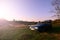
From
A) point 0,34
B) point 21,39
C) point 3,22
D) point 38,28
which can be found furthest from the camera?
point 38,28

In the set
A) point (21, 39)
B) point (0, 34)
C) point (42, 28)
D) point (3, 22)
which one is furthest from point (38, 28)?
point (21, 39)

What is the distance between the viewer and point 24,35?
12.0 m

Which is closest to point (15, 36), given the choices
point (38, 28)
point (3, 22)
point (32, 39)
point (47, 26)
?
point (32, 39)

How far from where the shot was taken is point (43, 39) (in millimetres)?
12039

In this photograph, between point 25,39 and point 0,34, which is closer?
point 25,39

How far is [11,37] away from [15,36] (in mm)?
281

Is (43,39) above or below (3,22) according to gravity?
below

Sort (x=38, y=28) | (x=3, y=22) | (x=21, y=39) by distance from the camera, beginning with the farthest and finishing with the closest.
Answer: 1. (x=38, y=28)
2. (x=3, y=22)
3. (x=21, y=39)

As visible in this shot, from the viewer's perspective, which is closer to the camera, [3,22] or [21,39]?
[21,39]

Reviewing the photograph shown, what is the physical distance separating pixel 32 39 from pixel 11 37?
1.45 metres

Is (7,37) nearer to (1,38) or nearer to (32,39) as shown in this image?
(1,38)

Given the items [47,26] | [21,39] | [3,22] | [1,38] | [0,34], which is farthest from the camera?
[47,26]

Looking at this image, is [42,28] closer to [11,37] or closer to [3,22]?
[3,22]

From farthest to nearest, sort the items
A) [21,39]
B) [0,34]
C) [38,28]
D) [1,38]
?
[38,28], [0,34], [1,38], [21,39]
